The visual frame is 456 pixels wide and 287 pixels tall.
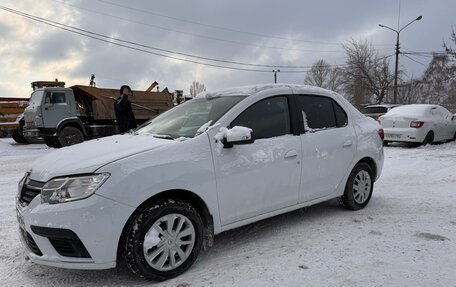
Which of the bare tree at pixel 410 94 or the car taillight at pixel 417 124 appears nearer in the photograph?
the car taillight at pixel 417 124

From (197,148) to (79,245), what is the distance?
48.5 inches

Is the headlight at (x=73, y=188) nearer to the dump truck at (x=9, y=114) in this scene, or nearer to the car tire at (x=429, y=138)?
the car tire at (x=429, y=138)

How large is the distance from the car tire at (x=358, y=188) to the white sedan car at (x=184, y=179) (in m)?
0.11

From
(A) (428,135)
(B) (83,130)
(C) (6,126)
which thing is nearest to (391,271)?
(A) (428,135)

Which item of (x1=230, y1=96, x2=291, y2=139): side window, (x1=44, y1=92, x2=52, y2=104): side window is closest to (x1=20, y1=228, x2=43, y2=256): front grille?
(x1=230, y1=96, x2=291, y2=139): side window

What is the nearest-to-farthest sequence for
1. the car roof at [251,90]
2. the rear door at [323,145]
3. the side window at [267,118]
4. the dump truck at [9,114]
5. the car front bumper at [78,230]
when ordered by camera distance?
the car front bumper at [78,230] < the side window at [267,118] < the car roof at [251,90] < the rear door at [323,145] < the dump truck at [9,114]

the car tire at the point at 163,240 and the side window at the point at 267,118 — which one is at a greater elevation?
the side window at the point at 267,118

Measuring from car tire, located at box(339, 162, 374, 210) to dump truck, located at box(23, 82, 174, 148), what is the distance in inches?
475

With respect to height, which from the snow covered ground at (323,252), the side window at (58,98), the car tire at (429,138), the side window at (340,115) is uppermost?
the side window at (58,98)

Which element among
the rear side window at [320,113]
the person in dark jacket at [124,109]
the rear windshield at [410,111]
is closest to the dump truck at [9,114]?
the person in dark jacket at [124,109]

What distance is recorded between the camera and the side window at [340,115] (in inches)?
195

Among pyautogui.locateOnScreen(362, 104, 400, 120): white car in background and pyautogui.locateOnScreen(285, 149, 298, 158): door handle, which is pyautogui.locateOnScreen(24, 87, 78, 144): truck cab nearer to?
pyautogui.locateOnScreen(362, 104, 400, 120): white car in background

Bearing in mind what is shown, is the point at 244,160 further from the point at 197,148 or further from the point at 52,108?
the point at 52,108

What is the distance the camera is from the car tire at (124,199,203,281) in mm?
3119
